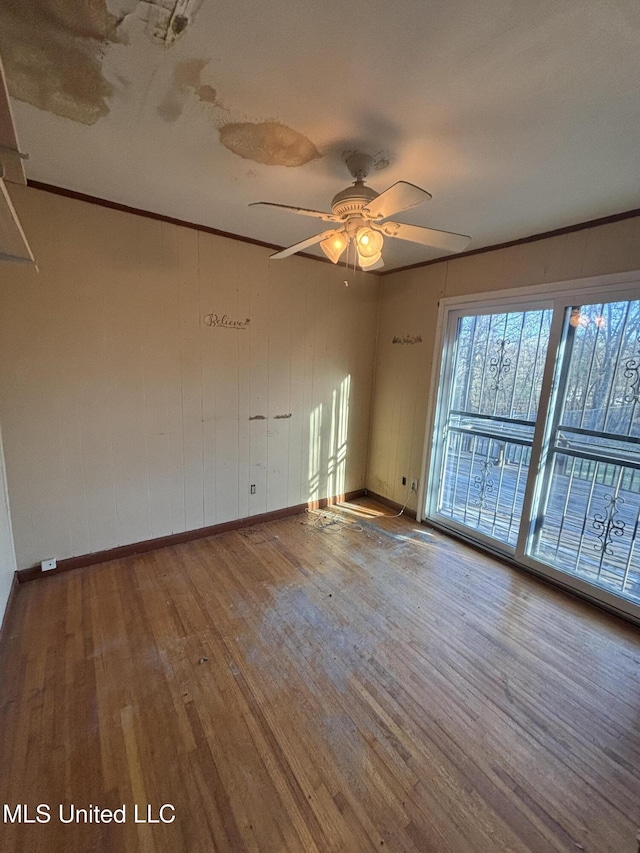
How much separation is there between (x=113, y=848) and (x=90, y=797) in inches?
7.8

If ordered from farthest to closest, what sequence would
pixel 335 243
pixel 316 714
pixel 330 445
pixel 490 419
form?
1. pixel 330 445
2. pixel 490 419
3. pixel 335 243
4. pixel 316 714

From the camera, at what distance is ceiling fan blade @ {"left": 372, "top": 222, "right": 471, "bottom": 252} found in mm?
1657

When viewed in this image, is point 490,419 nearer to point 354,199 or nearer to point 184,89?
point 354,199

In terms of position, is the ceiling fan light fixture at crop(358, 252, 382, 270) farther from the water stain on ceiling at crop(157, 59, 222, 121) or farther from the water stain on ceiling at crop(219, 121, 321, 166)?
the water stain on ceiling at crop(157, 59, 222, 121)

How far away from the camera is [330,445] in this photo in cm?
379

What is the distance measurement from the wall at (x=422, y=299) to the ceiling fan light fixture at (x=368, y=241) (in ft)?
5.11

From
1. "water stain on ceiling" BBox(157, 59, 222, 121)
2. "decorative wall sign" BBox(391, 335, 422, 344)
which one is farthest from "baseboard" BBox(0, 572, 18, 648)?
"decorative wall sign" BBox(391, 335, 422, 344)

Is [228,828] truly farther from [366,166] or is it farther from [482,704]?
[366,166]

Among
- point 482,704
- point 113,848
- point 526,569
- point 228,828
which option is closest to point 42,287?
point 113,848

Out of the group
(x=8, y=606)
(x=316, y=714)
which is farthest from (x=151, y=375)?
(x=316, y=714)

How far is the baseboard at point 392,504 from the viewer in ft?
12.0

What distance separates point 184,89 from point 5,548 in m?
2.50

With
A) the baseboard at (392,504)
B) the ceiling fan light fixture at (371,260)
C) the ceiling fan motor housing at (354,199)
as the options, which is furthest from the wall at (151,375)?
the ceiling fan motor housing at (354,199)

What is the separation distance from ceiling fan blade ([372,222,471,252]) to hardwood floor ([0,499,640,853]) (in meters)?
2.14
